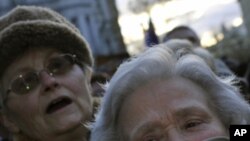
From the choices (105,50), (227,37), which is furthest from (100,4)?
(227,37)

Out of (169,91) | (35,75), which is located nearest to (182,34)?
(35,75)

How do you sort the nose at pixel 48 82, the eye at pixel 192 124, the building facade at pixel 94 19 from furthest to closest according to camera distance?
the building facade at pixel 94 19, the nose at pixel 48 82, the eye at pixel 192 124

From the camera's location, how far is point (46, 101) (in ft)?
7.98

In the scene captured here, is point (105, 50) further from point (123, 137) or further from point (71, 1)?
point (123, 137)

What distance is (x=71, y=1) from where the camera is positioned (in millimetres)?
28703

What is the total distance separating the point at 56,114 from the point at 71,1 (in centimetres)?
2671

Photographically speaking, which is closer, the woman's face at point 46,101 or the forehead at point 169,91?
the forehead at point 169,91

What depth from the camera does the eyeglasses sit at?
2467 mm

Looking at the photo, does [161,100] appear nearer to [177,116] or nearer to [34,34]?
[177,116]

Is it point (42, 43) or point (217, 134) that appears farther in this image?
point (42, 43)

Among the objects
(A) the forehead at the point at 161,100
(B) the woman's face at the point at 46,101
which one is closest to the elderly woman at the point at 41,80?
(B) the woman's face at the point at 46,101

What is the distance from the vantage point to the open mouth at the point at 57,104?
245 cm

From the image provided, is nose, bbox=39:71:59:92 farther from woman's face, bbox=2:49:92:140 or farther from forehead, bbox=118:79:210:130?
forehead, bbox=118:79:210:130

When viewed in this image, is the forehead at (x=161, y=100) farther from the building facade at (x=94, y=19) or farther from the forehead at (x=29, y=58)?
the building facade at (x=94, y=19)
